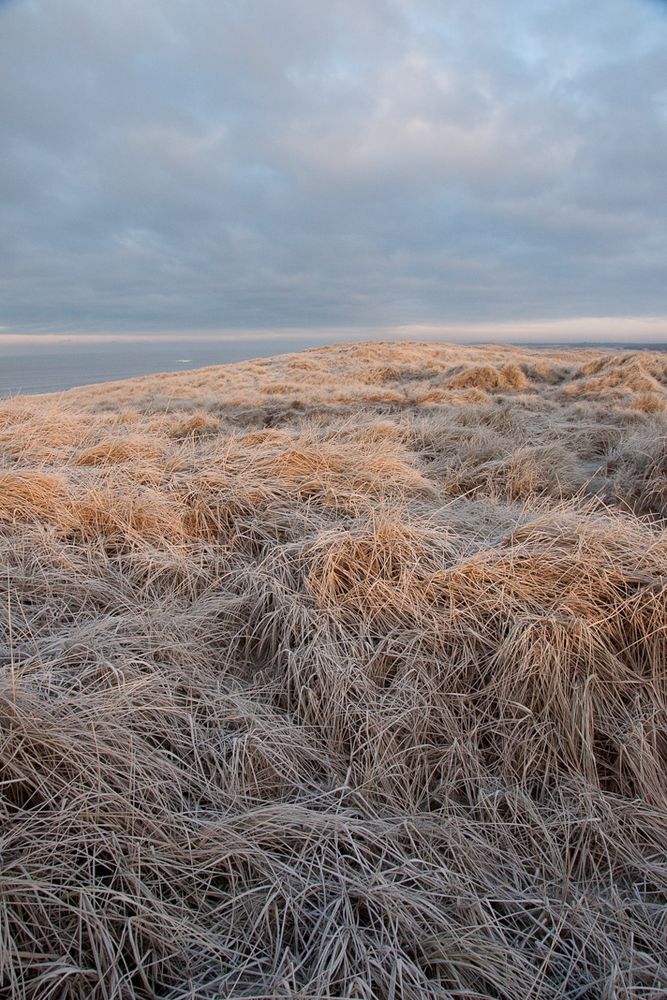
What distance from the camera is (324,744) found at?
5.64 feet

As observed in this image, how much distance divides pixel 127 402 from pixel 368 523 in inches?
378

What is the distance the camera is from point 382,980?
1.12 metres

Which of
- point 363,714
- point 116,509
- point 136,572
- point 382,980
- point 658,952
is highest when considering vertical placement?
point 116,509

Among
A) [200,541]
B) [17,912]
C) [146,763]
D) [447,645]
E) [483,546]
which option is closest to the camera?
[17,912]

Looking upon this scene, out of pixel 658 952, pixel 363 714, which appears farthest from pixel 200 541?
pixel 658 952

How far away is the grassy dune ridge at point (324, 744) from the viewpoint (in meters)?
1.17

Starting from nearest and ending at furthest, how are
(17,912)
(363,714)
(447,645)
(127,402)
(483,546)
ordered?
(17,912), (363,714), (447,645), (483,546), (127,402)

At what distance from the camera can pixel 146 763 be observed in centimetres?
146

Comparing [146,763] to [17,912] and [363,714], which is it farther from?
[363,714]

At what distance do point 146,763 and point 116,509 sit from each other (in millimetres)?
1593

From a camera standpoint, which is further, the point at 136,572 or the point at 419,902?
the point at 136,572

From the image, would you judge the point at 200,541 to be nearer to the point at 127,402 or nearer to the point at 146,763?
the point at 146,763

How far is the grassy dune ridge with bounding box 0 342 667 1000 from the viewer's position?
3.83ft

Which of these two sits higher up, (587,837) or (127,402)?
(127,402)
